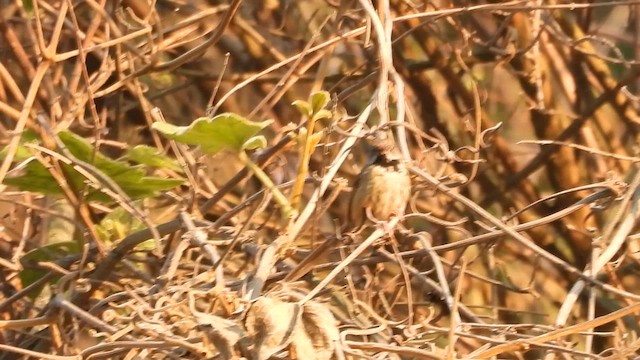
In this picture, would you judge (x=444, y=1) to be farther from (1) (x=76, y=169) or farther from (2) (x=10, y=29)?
(1) (x=76, y=169)

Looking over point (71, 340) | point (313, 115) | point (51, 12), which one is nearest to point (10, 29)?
point (51, 12)

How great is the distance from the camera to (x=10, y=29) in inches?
51.5

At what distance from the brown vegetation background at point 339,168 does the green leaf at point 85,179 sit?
0.06 feet

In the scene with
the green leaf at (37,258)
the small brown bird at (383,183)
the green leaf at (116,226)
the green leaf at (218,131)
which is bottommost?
the green leaf at (37,258)

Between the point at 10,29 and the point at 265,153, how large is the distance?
0.57 metres

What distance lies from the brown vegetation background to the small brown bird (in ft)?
0.05

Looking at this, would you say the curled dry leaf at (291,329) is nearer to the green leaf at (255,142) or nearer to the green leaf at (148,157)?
the green leaf at (255,142)

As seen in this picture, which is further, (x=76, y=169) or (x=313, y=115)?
(x=76, y=169)

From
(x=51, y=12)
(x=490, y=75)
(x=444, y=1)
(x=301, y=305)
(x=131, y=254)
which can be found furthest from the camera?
(x=490, y=75)

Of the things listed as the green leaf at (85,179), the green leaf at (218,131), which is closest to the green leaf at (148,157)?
the green leaf at (85,179)

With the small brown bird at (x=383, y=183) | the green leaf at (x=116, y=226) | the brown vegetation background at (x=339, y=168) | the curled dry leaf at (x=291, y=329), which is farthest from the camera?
the green leaf at (x=116, y=226)

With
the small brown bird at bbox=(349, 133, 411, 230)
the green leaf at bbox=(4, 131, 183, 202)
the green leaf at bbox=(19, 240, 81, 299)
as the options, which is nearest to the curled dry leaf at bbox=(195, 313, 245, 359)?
the small brown bird at bbox=(349, 133, 411, 230)

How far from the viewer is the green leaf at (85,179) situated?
0.93 m

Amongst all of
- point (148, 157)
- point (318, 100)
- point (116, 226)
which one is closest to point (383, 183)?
point (318, 100)
